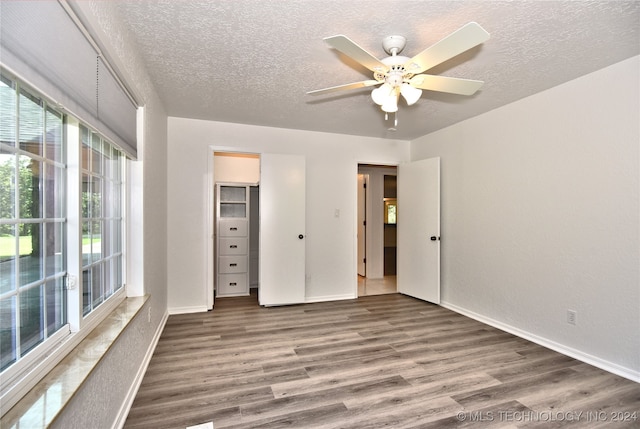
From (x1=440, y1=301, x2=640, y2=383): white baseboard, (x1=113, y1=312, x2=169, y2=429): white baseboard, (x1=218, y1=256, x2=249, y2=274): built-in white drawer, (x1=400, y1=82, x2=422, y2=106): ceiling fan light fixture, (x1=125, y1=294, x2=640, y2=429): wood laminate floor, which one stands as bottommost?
(x1=125, y1=294, x2=640, y2=429): wood laminate floor

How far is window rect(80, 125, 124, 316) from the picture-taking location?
1691 millimetres

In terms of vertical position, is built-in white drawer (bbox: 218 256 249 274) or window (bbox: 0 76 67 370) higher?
window (bbox: 0 76 67 370)

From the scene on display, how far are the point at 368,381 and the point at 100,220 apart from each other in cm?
216

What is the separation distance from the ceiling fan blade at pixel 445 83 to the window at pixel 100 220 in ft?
6.68

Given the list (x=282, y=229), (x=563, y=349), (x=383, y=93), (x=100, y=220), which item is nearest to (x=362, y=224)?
(x=282, y=229)

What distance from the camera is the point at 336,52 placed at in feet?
7.30

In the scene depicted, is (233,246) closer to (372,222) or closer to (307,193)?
(307,193)

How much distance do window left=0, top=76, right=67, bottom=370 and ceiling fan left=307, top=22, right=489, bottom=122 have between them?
4.49 ft

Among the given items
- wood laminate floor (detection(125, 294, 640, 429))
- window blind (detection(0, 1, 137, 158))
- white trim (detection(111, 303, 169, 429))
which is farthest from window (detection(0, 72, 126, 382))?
wood laminate floor (detection(125, 294, 640, 429))

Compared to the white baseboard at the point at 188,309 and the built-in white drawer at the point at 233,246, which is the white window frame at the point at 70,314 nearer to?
the white baseboard at the point at 188,309

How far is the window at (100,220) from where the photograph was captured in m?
1.69

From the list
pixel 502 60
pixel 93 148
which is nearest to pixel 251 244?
pixel 93 148

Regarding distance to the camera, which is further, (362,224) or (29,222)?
(362,224)

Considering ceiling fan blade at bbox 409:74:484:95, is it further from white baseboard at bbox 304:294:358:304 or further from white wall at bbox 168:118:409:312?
white baseboard at bbox 304:294:358:304
